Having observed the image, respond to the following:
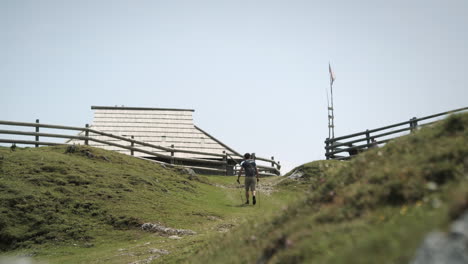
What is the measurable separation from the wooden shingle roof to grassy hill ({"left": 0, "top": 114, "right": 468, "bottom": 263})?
584 centimetres

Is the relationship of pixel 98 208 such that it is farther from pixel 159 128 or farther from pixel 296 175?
pixel 159 128

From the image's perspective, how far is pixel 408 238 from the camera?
4.68m

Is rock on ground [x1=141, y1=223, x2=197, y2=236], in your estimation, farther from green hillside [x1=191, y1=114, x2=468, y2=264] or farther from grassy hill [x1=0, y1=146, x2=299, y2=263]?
green hillside [x1=191, y1=114, x2=468, y2=264]

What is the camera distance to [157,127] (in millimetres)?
42875

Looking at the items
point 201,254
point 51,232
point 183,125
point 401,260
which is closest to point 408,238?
point 401,260

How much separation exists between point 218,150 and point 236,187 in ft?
31.3

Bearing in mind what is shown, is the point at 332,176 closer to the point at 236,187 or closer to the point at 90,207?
the point at 90,207

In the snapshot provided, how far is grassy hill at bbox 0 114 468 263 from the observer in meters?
5.50

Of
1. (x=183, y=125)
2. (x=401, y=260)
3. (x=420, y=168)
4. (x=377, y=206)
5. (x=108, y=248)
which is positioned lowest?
(x=108, y=248)

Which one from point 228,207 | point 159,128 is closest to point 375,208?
point 228,207

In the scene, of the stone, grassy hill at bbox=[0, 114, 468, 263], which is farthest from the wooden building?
the stone

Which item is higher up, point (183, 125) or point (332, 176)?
point (183, 125)

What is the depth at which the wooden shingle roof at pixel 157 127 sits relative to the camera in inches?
1603

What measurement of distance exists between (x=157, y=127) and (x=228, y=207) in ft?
68.6
